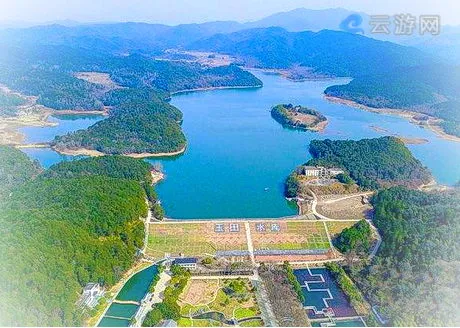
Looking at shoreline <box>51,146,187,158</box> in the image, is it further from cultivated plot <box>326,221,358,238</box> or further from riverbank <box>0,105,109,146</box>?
cultivated plot <box>326,221,358,238</box>

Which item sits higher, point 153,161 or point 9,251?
point 9,251

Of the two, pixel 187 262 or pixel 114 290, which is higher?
pixel 187 262

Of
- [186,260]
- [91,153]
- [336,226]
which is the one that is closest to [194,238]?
[186,260]

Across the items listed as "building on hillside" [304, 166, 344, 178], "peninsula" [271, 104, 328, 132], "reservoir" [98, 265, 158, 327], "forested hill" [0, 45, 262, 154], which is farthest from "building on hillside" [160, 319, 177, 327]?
"peninsula" [271, 104, 328, 132]

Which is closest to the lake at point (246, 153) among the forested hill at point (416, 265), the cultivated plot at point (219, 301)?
the forested hill at point (416, 265)

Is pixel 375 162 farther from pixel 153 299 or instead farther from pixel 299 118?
pixel 153 299

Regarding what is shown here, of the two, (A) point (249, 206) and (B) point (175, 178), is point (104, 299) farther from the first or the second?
(B) point (175, 178)

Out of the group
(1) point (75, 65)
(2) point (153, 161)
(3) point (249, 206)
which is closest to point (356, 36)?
(1) point (75, 65)
